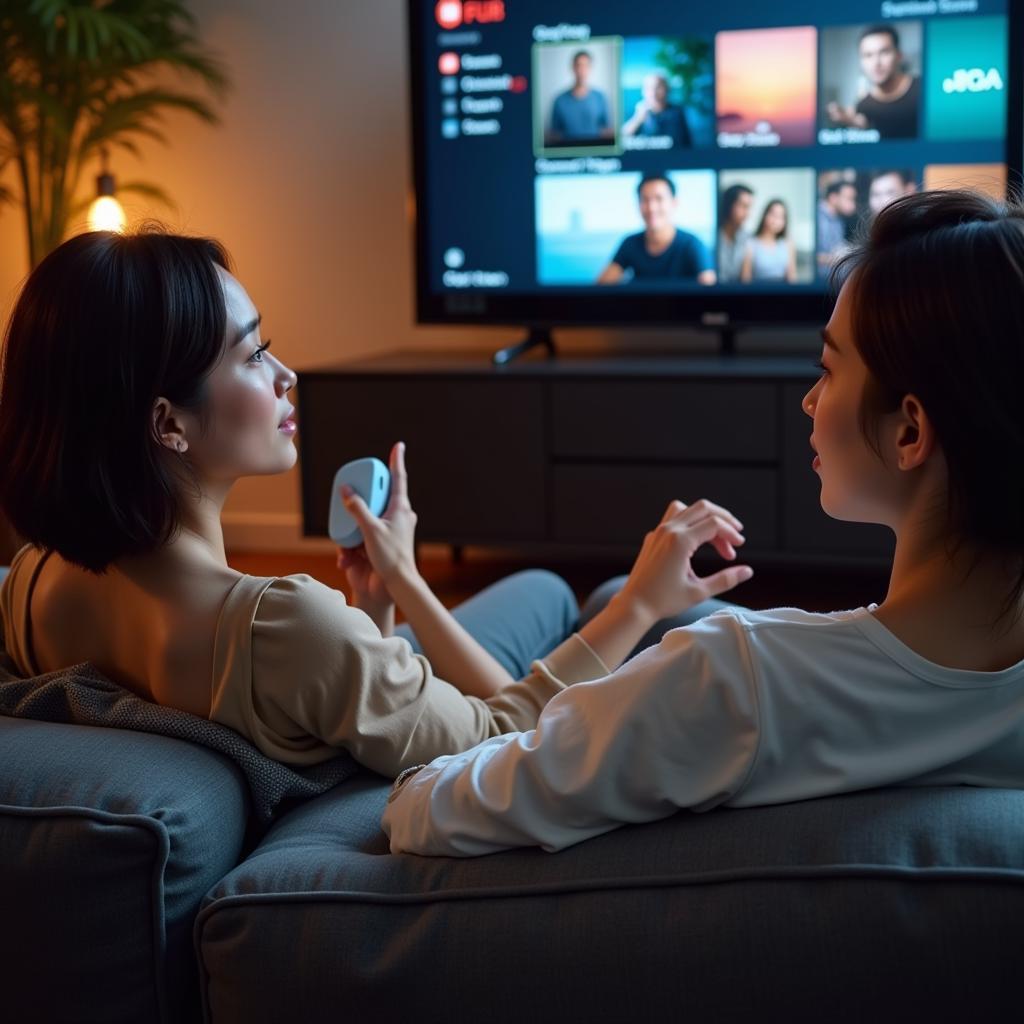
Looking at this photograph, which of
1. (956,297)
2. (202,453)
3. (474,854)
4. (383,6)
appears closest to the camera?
(956,297)

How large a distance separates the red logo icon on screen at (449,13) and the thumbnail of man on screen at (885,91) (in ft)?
3.29

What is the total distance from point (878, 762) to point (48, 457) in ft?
2.41

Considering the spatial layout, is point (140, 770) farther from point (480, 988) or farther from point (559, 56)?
point (559, 56)

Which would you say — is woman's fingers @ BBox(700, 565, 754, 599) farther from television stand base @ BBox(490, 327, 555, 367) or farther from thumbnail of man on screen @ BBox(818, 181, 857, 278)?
television stand base @ BBox(490, 327, 555, 367)

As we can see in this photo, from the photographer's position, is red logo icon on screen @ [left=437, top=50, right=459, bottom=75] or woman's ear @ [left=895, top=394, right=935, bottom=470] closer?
woman's ear @ [left=895, top=394, right=935, bottom=470]

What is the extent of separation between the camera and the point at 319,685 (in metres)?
1.23

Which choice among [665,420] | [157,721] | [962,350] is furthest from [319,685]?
[665,420]

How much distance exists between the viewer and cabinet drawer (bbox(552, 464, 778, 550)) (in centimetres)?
338

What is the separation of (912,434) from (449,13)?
2967 mm

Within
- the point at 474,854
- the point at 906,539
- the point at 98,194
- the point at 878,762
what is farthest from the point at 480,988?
the point at 98,194

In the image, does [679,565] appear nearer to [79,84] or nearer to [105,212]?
[105,212]

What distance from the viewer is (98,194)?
12.3 ft

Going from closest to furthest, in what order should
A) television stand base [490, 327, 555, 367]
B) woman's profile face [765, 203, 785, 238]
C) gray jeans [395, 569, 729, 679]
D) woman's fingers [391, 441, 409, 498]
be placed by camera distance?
woman's fingers [391, 441, 409, 498] < gray jeans [395, 569, 729, 679] < woman's profile face [765, 203, 785, 238] < television stand base [490, 327, 555, 367]

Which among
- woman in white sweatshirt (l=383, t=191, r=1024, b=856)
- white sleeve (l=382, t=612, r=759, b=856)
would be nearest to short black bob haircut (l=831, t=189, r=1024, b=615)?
woman in white sweatshirt (l=383, t=191, r=1024, b=856)
